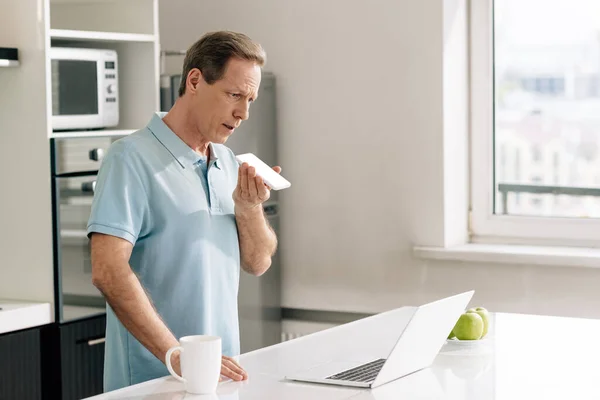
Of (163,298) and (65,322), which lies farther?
(65,322)

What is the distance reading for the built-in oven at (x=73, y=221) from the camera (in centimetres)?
327

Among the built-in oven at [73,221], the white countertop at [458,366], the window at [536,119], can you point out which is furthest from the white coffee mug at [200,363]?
the window at [536,119]

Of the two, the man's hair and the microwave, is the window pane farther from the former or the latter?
the man's hair

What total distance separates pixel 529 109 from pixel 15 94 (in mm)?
1962

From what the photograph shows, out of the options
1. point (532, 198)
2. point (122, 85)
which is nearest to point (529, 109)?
point (532, 198)

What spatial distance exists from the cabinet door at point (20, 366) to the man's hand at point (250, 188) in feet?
4.27

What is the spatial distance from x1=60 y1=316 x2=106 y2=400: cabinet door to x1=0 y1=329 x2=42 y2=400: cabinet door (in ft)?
0.33

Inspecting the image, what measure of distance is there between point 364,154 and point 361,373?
6.89ft

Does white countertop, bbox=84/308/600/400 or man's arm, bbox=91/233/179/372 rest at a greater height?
man's arm, bbox=91/233/179/372

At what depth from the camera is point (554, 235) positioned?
3.89 m

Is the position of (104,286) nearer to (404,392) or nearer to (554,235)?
(404,392)

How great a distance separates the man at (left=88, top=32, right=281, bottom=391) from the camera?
2.07 metres

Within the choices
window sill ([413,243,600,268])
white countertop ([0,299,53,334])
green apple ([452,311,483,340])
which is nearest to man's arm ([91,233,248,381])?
green apple ([452,311,483,340])

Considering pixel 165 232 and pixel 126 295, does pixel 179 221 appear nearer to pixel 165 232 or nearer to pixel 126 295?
pixel 165 232
